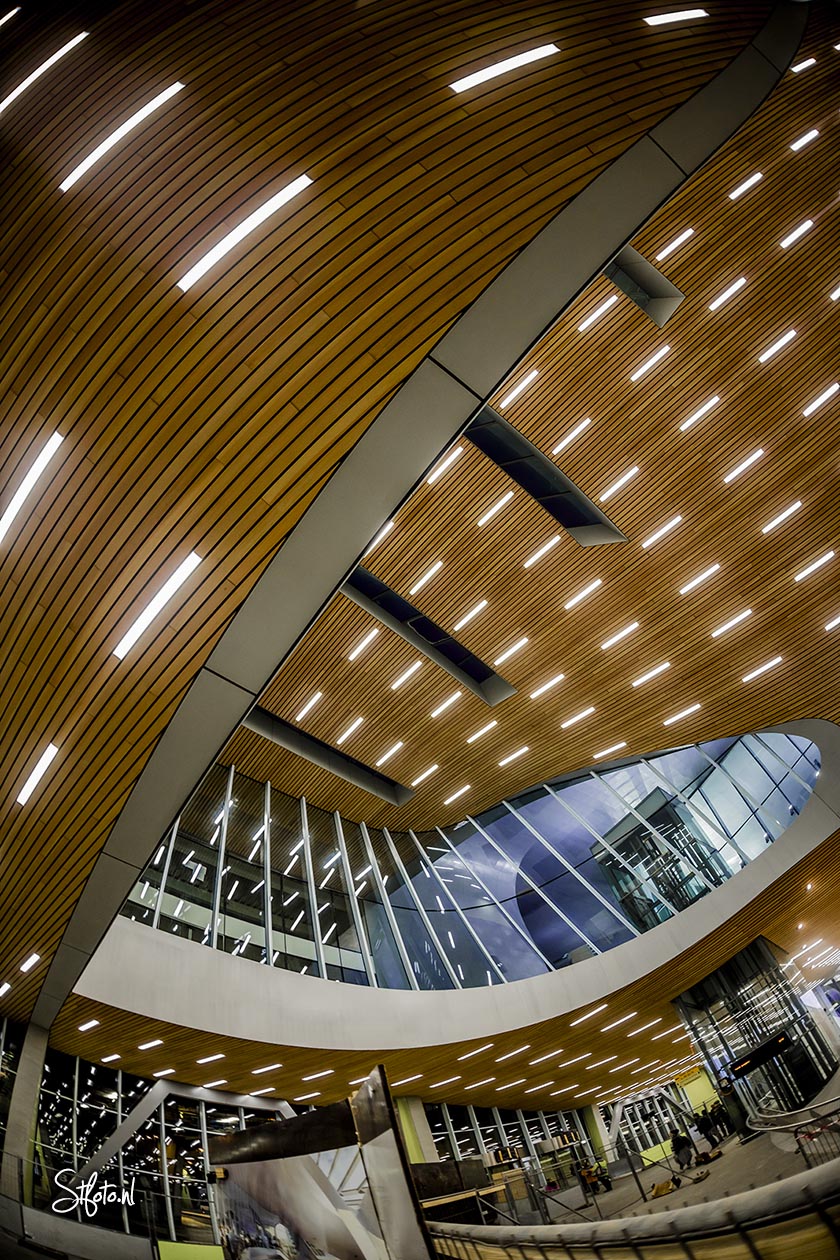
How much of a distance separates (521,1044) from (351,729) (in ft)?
28.7

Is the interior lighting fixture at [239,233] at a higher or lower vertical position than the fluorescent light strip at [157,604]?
higher

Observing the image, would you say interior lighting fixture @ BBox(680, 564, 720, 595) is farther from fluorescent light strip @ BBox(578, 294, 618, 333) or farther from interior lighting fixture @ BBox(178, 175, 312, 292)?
interior lighting fixture @ BBox(178, 175, 312, 292)

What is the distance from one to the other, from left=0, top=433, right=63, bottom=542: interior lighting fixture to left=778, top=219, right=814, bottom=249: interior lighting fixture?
10164 millimetres

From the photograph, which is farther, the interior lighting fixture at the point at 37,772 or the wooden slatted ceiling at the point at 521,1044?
the wooden slatted ceiling at the point at 521,1044

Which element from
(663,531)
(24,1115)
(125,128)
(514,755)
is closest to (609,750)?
(514,755)

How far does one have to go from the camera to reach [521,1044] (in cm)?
1593

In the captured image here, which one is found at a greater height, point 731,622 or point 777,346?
point 777,346

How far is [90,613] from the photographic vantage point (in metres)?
5.60

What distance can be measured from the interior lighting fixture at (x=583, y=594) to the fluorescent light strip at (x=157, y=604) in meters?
9.27

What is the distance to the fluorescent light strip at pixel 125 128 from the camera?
477 cm

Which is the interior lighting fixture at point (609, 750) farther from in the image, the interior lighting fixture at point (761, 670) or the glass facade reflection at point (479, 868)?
the interior lighting fixture at point (761, 670)

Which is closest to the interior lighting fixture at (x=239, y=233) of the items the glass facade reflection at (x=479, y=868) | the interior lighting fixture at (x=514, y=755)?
the glass facade reflection at (x=479, y=868)

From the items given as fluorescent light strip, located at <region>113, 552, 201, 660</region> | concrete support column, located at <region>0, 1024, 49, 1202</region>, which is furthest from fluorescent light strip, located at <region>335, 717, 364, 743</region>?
fluorescent light strip, located at <region>113, 552, 201, 660</region>

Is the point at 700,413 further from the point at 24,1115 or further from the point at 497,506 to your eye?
the point at 24,1115
